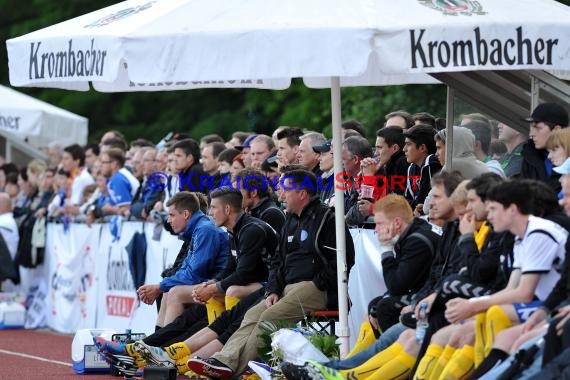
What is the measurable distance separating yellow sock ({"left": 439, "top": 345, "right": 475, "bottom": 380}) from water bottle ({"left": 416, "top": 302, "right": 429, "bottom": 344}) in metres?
0.61

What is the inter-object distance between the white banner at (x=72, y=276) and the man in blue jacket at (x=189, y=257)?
16.7 ft

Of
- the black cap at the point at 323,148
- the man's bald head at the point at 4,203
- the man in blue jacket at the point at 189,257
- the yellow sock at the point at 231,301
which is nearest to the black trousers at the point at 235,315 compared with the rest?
the yellow sock at the point at 231,301

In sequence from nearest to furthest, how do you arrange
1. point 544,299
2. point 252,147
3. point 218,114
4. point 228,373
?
point 544,299 → point 228,373 → point 252,147 → point 218,114

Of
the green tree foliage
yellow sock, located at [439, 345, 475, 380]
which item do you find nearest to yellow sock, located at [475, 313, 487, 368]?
yellow sock, located at [439, 345, 475, 380]

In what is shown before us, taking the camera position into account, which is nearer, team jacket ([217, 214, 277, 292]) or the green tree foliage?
team jacket ([217, 214, 277, 292])

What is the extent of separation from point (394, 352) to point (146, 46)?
272 cm

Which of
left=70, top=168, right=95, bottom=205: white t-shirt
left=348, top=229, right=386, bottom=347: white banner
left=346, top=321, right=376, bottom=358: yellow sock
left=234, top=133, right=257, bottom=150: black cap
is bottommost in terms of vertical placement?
left=346, top=321, right=376, bottom=358: yellow sock

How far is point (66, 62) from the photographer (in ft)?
34.5

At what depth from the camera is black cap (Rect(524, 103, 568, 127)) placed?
10008mm

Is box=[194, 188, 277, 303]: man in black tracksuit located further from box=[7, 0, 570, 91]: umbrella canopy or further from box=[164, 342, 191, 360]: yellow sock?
box=[7, 0, 570, 91]: umbrella canopy

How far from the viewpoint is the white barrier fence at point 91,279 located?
651 inches

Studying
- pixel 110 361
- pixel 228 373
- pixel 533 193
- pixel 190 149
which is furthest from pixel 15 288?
pixel 533 193

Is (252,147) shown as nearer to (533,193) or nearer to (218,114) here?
(533,193)

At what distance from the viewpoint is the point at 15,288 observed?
21219 millimetres
